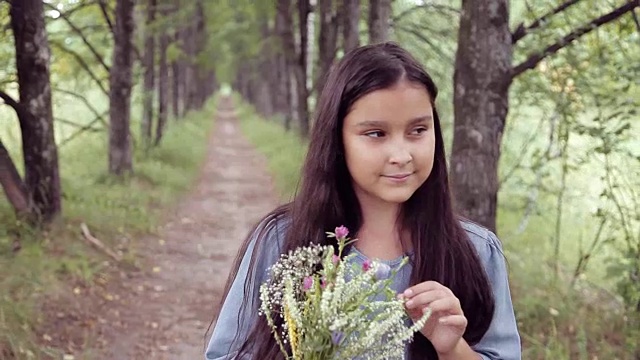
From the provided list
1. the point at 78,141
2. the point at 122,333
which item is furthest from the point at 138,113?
the point at 122,333

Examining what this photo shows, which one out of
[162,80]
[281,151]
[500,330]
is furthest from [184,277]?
[281,151]

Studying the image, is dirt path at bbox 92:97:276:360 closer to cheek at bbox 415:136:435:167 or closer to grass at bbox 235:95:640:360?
grass at bbox 235:95:640:360

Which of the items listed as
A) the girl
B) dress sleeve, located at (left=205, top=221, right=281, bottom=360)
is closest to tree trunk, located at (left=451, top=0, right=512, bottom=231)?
the girl

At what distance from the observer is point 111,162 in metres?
11.6

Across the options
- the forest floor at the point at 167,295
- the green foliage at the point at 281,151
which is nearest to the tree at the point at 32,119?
the forest floor at the point at 167,295

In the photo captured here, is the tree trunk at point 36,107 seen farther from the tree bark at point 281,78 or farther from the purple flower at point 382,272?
the tree bark at point 281,78

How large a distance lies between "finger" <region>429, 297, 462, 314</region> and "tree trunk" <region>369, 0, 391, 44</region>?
714 cm

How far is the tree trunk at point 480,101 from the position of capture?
5062mm

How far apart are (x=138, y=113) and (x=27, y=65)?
698 inches

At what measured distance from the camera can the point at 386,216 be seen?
202 centimetres

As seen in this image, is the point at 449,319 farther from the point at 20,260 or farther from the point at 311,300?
the point at 20,260

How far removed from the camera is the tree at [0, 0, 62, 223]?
6875 millimetres

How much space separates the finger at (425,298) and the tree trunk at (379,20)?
7.16 meters

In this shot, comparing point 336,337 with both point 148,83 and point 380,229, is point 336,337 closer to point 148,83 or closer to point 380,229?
point 380,229
